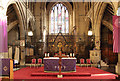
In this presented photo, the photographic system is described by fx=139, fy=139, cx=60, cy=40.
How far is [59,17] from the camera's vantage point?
23.8 m

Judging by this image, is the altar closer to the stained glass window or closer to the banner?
the banner

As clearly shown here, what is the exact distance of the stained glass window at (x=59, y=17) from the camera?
2358 centimetres

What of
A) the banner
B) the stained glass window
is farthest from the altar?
the stained glass window

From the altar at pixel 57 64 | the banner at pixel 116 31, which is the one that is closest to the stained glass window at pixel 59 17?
the altar at pixel 57 64

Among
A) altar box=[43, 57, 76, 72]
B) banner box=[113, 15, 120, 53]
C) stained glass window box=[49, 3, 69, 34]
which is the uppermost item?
stained glass window box=[49, 3, 69, 34]

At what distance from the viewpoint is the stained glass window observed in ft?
77.4

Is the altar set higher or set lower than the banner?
lower

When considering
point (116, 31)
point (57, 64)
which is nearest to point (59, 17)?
point (57, 64)

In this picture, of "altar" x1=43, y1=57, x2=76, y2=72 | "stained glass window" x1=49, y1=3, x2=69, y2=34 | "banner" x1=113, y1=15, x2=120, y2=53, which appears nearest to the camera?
"banner" x1=113, y1=15, x2=120, y2=53

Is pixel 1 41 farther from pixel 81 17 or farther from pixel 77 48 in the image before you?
pixel 81 17

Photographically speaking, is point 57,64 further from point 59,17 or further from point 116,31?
point 59,17

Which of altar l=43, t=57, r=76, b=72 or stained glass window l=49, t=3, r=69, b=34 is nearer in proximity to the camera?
altar l=43, t=57, r=76, b=72

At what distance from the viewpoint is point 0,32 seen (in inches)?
306

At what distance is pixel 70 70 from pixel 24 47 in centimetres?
637
